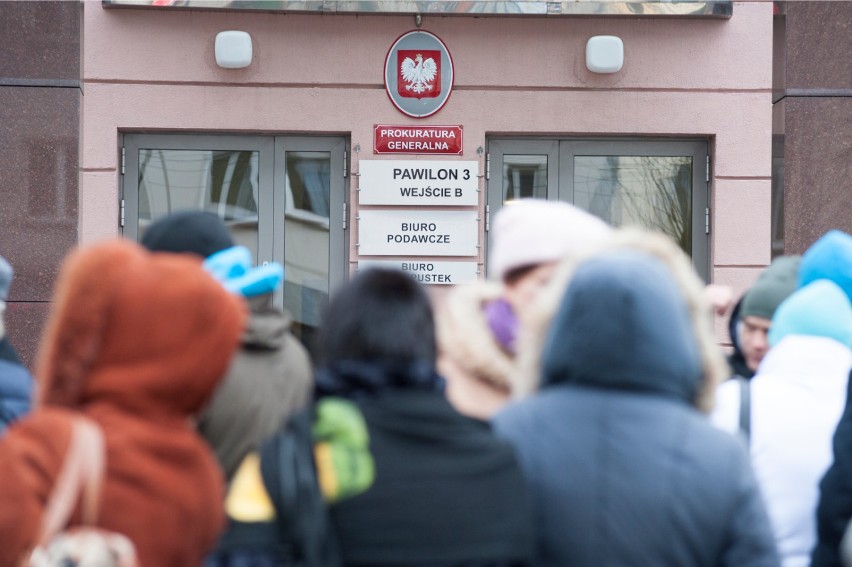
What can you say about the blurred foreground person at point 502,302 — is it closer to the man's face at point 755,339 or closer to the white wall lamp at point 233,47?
the man's face at point 755,339

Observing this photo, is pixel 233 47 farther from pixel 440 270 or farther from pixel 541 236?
pixel 541 236

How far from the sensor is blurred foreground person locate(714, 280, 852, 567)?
2.84 m

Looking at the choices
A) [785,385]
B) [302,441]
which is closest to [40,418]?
[302,441]

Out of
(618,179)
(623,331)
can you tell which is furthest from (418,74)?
(623,331)

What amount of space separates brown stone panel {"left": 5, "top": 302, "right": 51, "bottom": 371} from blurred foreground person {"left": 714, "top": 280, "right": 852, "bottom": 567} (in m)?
5.51

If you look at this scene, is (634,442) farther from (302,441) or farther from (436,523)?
(302,441)

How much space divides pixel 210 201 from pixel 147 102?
0.80 metres

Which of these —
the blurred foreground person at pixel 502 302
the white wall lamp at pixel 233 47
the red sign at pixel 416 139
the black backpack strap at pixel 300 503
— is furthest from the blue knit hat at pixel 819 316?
the white wall lamp at pixel 233 47

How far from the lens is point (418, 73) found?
7.54 m

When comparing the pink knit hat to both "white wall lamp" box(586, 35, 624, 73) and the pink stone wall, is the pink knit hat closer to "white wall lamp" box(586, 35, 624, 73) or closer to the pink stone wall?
the pink stone wall

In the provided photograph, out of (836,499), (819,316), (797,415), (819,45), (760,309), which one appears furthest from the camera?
(819,45)

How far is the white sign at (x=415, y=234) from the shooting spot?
752 centimetres

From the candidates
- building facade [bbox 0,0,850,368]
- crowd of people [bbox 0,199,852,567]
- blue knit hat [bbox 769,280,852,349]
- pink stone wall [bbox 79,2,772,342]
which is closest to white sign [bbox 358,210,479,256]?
building facade [bbox 0,0,850,368]

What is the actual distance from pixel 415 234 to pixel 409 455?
18.9 ft
